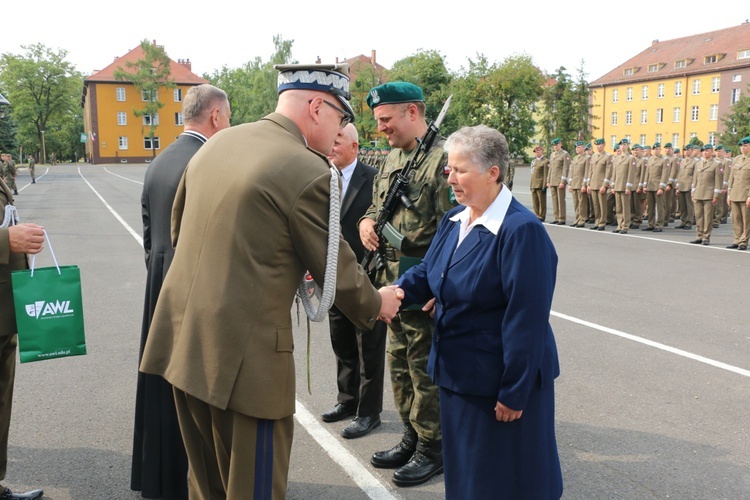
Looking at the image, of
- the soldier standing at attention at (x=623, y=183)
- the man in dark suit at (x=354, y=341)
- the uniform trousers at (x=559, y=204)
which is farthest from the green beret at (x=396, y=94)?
the uniform trousers at (x=559, y=204)

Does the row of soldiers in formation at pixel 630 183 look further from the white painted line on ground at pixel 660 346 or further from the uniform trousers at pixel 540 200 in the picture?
the white painted line on ground at pixel 660 346

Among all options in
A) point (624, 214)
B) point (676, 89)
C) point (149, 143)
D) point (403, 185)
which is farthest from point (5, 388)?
point (149, 143)


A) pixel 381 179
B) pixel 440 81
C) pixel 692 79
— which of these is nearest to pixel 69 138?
A: pixel 440 81

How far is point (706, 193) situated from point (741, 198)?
145cm

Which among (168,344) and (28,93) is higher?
(28,93)

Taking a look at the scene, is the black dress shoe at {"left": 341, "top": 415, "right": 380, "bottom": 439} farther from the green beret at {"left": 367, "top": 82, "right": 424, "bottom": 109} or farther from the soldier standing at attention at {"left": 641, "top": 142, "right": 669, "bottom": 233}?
the soldier standing at attention at {"left": 641, "top": 142, "right": 669, "bottom": 233}

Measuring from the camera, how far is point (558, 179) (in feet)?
64.3

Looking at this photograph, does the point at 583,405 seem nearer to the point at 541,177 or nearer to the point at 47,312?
the point at 47,312

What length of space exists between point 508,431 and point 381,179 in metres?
2.03

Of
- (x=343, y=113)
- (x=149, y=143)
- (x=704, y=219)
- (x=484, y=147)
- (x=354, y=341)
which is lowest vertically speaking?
(x=704, y=219)

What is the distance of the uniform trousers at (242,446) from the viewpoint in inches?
93.6

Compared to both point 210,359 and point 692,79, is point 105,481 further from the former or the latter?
point 692,79

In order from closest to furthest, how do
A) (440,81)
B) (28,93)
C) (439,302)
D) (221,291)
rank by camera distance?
(221,291) → (439,302) → (440,81) → (28,93)

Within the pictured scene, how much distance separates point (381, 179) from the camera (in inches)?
167
